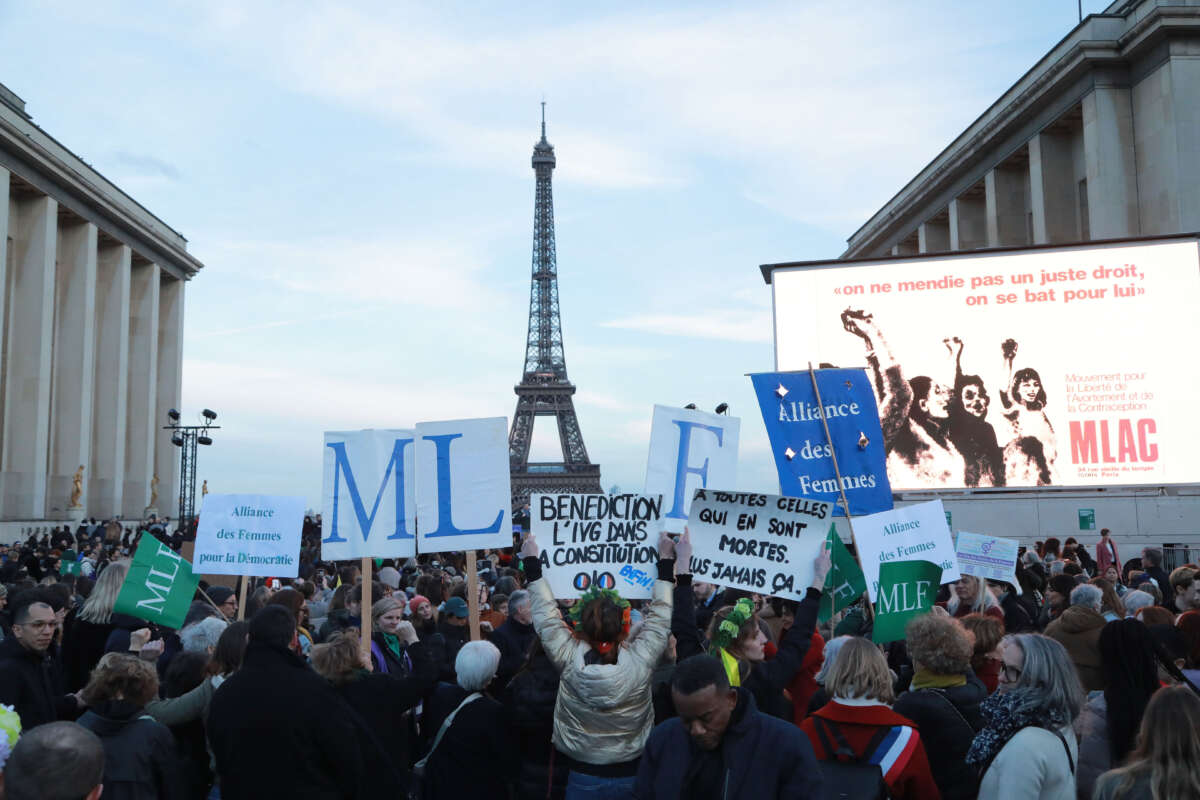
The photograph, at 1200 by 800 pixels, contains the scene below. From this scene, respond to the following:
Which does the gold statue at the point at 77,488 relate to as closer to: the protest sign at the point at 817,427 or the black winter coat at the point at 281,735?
the protest sign at the point at 817,427

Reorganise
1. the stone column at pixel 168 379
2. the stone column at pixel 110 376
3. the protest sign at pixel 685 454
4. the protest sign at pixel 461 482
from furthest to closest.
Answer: the stone column at pixel 168 379
the stone column at pixel 110 376
the protest sign at pixel 685 454
the protest sign at pixel 461 482

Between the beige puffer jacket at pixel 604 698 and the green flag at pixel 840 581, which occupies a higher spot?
the green flag at pixel 840 581

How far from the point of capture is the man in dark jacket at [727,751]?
3641 millimetres

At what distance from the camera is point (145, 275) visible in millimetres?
57438

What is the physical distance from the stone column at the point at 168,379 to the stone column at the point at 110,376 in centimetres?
635

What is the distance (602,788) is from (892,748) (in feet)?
4.29

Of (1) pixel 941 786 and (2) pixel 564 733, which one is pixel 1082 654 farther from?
(2) pixel 564 733

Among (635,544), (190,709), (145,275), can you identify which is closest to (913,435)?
(635,544)

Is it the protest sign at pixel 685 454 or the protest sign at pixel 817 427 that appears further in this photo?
the protest sign at pixel 817 427

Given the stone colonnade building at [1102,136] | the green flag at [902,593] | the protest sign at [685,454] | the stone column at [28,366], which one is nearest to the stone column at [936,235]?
the stone colonnade building at [1102,136]

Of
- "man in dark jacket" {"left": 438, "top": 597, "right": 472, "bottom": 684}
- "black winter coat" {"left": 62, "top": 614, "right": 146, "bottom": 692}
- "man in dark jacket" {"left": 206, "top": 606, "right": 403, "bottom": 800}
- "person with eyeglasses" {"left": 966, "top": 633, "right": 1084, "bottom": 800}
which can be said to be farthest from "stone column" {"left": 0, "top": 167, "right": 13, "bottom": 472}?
"person with eyeglasses" {"left": 966, "top": 633, "right": 1084, "bottom": 800}

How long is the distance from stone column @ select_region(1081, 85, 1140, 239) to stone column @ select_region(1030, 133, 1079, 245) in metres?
2.44

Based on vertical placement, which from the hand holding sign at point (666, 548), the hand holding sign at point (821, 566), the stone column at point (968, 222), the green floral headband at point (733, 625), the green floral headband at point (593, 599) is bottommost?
the green floral headband at point (733, 625)

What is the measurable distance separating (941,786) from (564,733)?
1.54 meters
